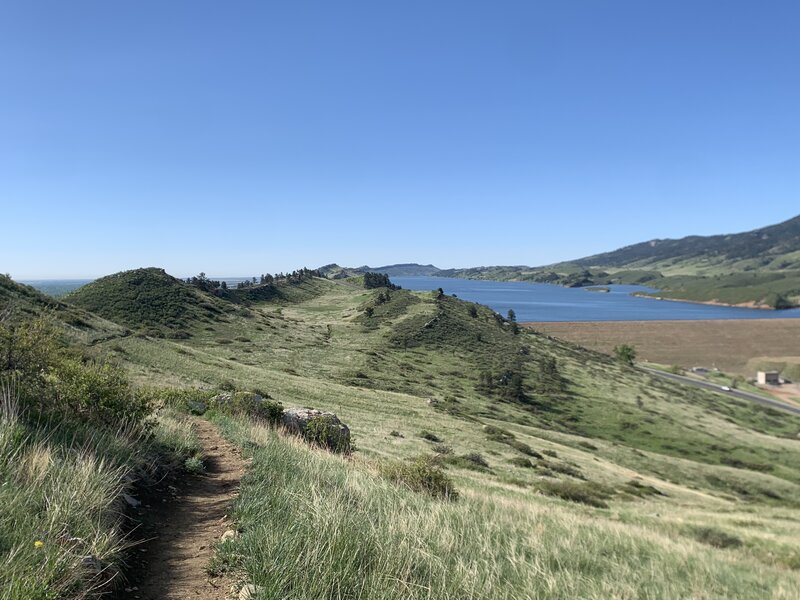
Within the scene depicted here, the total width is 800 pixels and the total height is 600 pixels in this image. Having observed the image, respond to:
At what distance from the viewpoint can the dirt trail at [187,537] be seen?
460 cm

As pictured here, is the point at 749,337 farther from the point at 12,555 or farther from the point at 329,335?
the point at 12,555

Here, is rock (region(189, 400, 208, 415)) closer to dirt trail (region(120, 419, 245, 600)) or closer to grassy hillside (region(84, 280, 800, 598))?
grassy hillside (region(84, 280, 800, 598))

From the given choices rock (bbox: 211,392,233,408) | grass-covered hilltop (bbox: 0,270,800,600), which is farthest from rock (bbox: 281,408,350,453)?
rock (bbox: 211,392,233,408)

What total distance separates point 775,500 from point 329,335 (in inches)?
2854

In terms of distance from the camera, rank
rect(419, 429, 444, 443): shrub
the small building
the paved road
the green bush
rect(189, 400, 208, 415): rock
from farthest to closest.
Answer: the small building < the paved road < rect(419, 429, 444, 443): shrub < rect(189, 400, 208, 415): rock < the green bush

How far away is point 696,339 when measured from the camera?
159000mm

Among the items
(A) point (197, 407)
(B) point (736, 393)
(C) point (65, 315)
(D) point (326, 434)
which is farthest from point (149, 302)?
(B) point (736, 393)

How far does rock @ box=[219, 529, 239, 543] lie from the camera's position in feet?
17.4

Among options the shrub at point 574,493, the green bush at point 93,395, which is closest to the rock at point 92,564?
the green bush at point 93,395

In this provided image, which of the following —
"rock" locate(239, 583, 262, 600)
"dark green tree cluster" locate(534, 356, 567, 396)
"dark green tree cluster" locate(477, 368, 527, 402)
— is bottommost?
"dark green tree cluster" locate(534, 356, 567, 396)

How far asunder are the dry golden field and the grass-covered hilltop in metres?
75.6

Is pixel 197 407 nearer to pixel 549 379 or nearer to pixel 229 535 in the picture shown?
pixel 229 535

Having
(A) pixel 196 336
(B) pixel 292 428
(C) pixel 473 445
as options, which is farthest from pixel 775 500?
(A) pixel 196 336

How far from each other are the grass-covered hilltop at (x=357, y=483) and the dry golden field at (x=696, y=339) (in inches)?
2976
